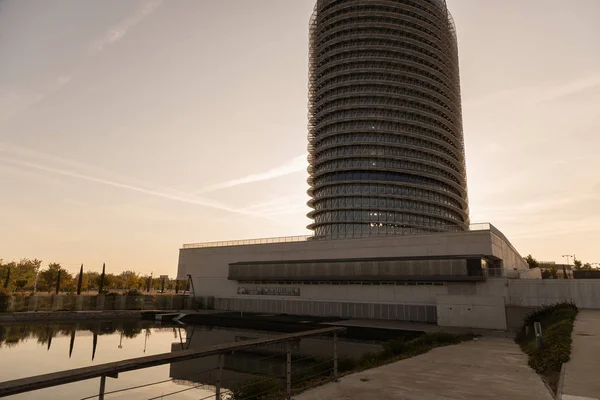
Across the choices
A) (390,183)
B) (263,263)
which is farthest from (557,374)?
(390,183)

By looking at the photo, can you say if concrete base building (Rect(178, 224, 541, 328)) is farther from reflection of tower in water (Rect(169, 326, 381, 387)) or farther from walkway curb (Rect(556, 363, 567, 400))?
walkway curb (Rect(556, 363, 567, 400))

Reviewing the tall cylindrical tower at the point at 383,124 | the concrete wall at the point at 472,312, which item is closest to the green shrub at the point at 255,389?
the concrete wall at the point at 472,312

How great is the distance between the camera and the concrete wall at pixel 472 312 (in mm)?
36875

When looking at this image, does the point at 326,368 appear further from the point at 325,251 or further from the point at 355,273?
the point at 325,251

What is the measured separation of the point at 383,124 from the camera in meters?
86.2

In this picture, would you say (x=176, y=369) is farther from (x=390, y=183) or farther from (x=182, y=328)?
(x=390, y=183)

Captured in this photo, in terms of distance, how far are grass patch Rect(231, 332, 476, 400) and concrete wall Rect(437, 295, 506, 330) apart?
35.1 ft

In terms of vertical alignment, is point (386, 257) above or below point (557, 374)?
above

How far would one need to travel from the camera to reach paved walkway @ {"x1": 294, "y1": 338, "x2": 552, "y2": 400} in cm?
962

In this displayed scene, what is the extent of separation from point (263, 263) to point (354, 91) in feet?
163

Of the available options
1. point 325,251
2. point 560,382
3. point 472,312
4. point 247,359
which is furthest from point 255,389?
point 325,251

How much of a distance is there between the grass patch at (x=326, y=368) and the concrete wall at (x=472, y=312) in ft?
35.1

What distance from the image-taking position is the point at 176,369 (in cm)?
2033

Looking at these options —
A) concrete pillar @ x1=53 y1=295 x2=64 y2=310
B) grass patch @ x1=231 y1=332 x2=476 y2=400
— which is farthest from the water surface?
concrete pillar @ x1=53 y1=295 x2=64 y2=310
